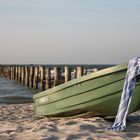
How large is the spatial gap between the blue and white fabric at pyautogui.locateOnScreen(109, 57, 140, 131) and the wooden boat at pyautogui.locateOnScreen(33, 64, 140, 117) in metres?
0.16

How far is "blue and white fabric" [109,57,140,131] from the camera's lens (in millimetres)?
7082

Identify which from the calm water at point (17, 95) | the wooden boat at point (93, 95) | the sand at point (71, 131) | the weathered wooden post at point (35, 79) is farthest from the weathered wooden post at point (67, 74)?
the sand at point (71, 131)

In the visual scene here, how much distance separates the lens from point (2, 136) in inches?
258

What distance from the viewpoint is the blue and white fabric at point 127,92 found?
708cm

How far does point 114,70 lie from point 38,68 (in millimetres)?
19921

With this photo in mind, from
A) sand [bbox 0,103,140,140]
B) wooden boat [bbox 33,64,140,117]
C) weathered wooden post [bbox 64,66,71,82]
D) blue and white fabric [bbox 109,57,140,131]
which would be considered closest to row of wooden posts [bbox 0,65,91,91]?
Result: weathered wooden post [bbox 64,66,71,82]

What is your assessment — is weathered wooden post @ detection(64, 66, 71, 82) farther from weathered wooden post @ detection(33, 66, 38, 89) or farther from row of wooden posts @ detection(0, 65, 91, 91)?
weathered wooden post @ detection(33, 66, 38, 89)

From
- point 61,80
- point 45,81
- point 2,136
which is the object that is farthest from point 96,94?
point 45,81

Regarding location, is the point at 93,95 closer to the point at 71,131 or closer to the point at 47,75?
the point at 71,131

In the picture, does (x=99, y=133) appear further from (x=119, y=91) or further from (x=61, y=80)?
(x=61, y=80)

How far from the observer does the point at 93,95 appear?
775cm

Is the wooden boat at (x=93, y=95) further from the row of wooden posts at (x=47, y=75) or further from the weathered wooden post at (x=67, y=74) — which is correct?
the weathered wooden post at (x=67, y=74)

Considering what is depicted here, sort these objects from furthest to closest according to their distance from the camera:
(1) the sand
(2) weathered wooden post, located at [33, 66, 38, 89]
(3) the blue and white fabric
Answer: (2) weathered wooden post, located at [33, 66, 38, 89] < (3) the blue and white fabric < (1) the sand

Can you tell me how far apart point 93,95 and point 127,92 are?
32.6 inches
